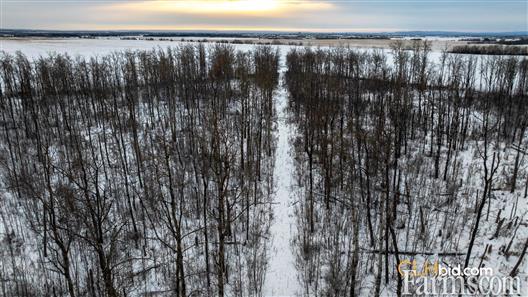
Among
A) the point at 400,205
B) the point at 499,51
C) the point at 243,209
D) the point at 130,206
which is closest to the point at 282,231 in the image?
the point at 243,209

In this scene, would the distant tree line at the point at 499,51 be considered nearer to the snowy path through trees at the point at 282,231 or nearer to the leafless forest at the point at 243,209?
the leafless forest at the point at 243,209

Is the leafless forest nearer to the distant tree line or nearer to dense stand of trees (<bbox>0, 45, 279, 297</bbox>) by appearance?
dense stand of trees (<bbox>0, 45, 279, 297</bbox>)

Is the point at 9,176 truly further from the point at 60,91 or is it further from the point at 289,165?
the point at 289,165

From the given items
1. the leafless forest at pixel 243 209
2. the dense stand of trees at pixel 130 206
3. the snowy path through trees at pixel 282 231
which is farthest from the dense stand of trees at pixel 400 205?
the dense stand of trees at pixel 130 206

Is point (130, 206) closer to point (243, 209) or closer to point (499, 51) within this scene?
point (243, 209)

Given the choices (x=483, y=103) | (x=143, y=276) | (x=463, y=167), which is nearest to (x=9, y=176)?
(x=143, y=276)

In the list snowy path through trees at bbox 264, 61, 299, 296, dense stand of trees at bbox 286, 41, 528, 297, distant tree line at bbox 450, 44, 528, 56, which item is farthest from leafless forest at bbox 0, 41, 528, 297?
distant tree line at bbox 450, 44, 528, 56
